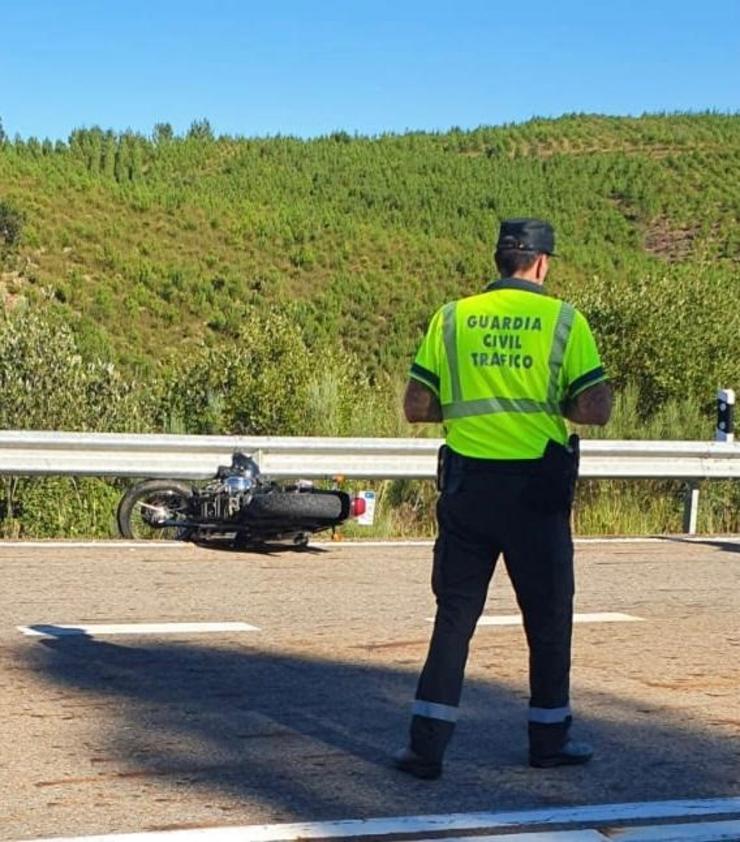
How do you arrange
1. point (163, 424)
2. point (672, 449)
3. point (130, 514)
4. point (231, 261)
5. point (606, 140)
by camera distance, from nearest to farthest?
point (130, 514)
point (672, 449)
point (163, 424)
point (231, 261)
point (606, 140)

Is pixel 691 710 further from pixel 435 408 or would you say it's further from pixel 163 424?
pixel 163 424

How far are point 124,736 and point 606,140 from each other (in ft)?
366

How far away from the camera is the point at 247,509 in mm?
10367

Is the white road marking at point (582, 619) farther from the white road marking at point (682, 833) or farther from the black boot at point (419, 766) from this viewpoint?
the white road marking at point (682, 833)

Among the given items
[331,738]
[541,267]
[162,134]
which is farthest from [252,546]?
[162,134]

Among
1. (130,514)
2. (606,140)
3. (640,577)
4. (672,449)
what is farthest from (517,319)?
(606,140)

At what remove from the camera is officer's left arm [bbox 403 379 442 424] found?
5230mm

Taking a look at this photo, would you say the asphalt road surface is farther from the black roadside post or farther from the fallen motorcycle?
the black roadside post

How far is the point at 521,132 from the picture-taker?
116 m

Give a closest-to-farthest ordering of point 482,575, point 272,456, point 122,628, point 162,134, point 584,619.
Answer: point 482,575
point 122,628
point 584,619
point 272,456
point 162,134

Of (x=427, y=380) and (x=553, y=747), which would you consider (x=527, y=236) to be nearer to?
(x=427, y=380)

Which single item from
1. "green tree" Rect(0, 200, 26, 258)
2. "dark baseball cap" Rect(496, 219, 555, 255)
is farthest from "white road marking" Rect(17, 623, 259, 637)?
"green tree" Rect(0, 200, 26, 258)

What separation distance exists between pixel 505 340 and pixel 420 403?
0.39 meters

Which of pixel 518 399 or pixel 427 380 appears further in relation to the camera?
pixel 427 380
